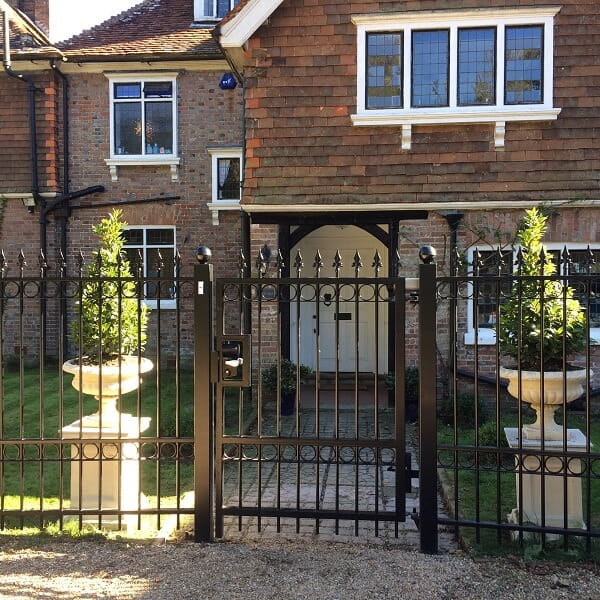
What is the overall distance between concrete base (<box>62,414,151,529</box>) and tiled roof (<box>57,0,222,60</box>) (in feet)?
31.2

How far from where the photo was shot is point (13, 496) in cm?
596

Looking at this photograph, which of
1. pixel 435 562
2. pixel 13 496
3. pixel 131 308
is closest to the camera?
pixel 435 562

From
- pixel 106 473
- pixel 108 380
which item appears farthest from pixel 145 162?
pixel 106 473

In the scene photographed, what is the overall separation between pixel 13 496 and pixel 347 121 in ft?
21.7

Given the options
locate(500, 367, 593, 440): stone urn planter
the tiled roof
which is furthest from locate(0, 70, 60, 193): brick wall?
locate(500, 367, 593, 440): stone urn planter

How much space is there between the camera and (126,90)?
1338 centimetres

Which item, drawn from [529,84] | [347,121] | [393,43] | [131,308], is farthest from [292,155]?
[131,308]

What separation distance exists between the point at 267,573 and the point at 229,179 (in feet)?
32.9

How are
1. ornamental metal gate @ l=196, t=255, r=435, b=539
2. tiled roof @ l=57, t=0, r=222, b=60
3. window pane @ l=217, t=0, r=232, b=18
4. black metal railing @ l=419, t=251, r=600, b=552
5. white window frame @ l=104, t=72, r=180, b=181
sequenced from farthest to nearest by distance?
window pane @ l=217, t=0, r=232, b=18
white window frame @ l=104, t=72, r=180, b=181
tiled roof @ l=57, t=0, r=222, b=60
ornamental metal gate @ l=196, t=255, r=435, b=539
black metal railing @ l=419, t=251, r=600, b=552

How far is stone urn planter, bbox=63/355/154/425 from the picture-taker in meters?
5.07

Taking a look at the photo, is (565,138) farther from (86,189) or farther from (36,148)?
(36,148)

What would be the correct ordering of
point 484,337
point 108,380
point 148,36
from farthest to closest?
point 148,36 < point 484,337 < point 108,380

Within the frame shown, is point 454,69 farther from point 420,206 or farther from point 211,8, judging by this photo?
point 211,8

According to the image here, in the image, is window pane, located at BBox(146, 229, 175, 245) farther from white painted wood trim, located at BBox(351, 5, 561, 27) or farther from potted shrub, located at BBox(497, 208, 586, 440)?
potted shrub, located at BBox(497, 208, 586, 440)
